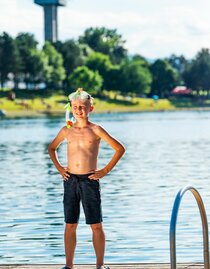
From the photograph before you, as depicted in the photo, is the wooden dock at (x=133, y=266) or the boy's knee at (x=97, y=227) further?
the wooden dock at (x=133, y=266)

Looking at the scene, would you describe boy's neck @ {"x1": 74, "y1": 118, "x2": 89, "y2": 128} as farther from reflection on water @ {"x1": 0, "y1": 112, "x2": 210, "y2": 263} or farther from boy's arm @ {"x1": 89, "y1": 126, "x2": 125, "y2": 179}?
reflection on water @ {"x1": 0, "y1": 112, "x2": 210, "y2": 263}

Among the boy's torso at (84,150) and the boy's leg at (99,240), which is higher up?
the boy's torso at (84,150)

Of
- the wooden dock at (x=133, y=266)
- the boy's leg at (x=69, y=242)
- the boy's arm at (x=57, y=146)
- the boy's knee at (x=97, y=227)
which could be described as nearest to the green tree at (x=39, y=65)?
the wooden dock at (x=133, y=266)

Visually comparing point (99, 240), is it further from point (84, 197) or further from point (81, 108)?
point (81, 108)

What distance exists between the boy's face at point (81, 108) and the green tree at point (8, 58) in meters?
172

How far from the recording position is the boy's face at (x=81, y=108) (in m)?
12.6

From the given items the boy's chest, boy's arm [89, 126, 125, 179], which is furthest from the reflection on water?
the boy's chest

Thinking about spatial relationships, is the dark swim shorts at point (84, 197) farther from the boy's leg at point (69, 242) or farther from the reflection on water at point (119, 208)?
the reflection on water at point (119, 208)

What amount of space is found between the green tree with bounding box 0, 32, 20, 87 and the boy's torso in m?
172

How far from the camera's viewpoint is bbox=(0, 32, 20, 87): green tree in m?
185

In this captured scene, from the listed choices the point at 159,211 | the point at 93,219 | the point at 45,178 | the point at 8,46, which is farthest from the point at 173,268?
the point at 8,46

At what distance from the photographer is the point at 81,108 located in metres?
12.7

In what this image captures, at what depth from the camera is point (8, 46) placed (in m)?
189

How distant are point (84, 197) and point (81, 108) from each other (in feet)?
3.75
